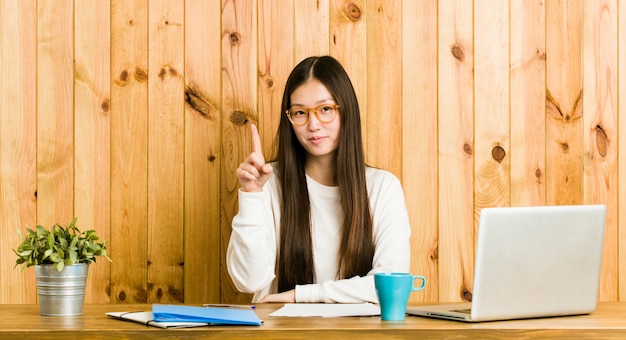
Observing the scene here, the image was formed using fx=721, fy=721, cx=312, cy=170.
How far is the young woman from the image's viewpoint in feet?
7.03

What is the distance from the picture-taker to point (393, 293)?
1.40 metres

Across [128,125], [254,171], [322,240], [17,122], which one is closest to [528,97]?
[322,240]

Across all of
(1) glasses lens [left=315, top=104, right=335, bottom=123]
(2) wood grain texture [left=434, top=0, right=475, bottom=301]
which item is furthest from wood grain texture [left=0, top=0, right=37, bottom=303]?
(2) wood grain texture [left=434, top=0, right=475, bottom=301]

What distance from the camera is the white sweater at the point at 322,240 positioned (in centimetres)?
193

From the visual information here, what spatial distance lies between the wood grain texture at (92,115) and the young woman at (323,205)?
0.58 m

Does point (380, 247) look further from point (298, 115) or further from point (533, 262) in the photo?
point (533, 262)

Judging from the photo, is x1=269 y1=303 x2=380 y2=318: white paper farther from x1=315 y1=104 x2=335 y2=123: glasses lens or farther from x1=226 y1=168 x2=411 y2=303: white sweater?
x1=315 y1=104 x2=335 y2=123: glasses lens

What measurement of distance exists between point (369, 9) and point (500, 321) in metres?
1.36

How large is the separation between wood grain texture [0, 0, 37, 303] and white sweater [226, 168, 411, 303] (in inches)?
31.3

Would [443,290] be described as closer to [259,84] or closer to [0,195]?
[259,84]

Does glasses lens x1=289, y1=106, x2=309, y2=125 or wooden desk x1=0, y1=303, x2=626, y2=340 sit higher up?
glasses lens x1=289, y1=106, x2=309, y2=125

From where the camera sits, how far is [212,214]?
2434 millimetres

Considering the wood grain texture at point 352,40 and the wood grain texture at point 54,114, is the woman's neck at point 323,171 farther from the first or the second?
the wood grain texture at point 54,114

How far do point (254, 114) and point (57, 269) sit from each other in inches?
42.6
